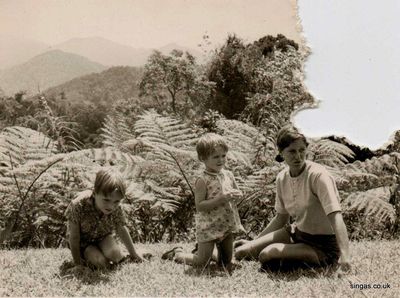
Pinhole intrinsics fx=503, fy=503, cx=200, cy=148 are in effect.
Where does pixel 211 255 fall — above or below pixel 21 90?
below

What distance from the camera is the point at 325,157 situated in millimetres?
4820

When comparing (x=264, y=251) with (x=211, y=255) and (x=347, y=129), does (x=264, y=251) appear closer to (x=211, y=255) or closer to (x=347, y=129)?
(x=211, y=255)

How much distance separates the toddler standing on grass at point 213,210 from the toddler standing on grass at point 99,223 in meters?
0.49

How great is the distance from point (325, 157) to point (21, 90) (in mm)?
4160

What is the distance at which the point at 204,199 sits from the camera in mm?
3311

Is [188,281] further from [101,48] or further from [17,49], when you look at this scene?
[101,48]

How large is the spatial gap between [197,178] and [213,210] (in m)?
0.26

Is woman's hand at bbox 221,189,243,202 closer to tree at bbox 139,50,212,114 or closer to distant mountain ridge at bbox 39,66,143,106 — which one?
tree at bbox 139,50,212,114

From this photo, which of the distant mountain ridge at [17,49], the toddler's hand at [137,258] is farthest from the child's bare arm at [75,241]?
the distant mountain ridge at [17,49]

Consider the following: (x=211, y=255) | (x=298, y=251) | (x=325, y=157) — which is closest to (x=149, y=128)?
(x=325, y=157)

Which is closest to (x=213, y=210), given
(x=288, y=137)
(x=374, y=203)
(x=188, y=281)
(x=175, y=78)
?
(x=188, y=281)

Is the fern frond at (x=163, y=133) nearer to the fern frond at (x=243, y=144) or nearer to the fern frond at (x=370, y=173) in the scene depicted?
the fern frond at (x=243, y=144)

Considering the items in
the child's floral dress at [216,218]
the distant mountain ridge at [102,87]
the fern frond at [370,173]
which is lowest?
the child's floral dress at [216,218]

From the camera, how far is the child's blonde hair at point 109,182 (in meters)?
3.11
